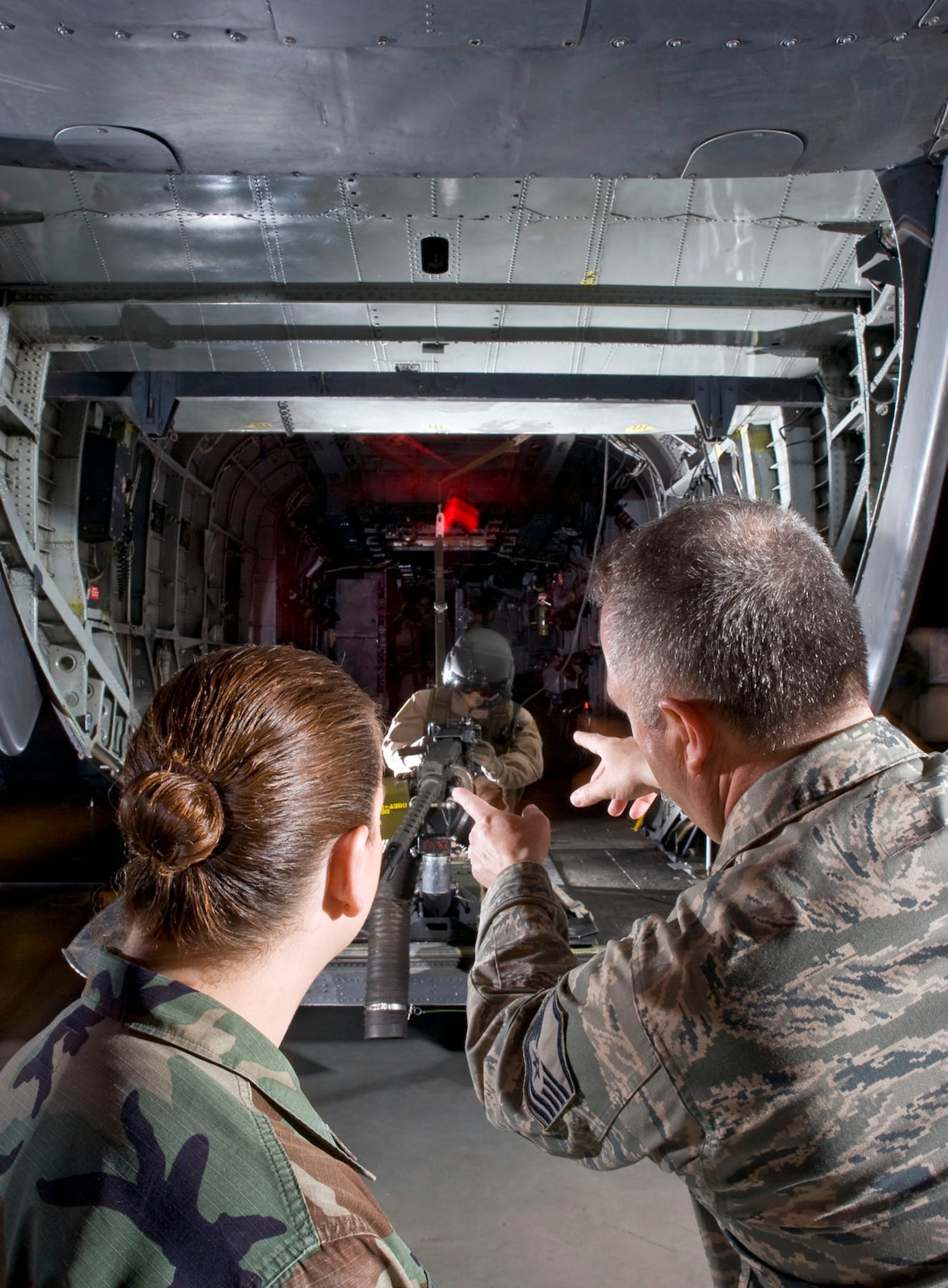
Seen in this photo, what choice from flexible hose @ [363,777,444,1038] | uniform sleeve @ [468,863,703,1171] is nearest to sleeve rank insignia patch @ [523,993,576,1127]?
uniform sleeve @ [468,863,703,1171]

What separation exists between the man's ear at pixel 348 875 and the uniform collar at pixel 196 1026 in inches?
9.8

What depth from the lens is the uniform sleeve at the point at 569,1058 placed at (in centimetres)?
121

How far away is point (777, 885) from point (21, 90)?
3200 mm

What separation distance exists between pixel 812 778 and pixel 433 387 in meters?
4.56

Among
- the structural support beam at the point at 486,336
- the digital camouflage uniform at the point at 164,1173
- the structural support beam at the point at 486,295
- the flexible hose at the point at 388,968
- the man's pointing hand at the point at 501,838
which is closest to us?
the digital camouflage uniform at the point at 164,1173

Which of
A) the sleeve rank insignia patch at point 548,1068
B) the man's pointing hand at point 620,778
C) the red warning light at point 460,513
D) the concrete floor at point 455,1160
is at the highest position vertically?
the red warning light at point 460,513

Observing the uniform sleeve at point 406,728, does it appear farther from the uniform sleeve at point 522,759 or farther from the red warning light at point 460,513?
the red warning light at point 460,513

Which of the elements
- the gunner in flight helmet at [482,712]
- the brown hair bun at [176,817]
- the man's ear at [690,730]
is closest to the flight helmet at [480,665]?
the gunner in flight helmet at [482,712]

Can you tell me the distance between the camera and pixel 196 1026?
39.8 inches

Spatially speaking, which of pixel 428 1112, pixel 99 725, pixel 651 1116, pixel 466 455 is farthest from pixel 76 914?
pixel 466 455

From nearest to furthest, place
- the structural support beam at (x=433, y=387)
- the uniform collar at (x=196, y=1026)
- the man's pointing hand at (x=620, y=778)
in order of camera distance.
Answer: the uniform collar at (x=196, y=1026) < the man's pointing hand at (x=620, y=778) < the structural support beam at (x=433, y=387)

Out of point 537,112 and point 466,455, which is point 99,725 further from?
point 466,455

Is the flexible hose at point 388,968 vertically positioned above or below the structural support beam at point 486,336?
below

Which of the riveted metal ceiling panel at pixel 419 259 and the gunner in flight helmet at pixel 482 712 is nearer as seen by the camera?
the riveted metal ceiling panel at pixel 419 259
